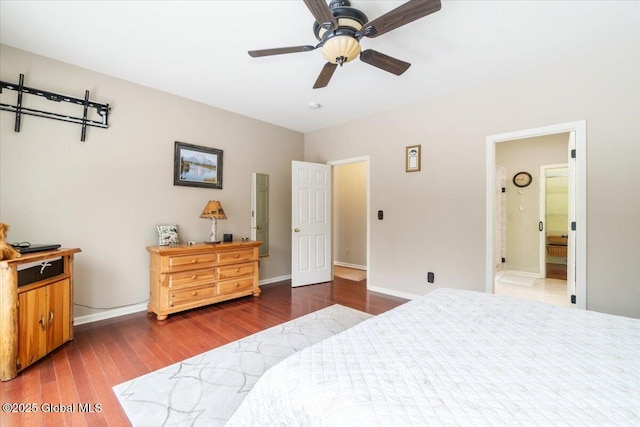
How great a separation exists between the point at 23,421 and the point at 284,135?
169 inches

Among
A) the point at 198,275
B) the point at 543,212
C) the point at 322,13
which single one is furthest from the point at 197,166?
the point at 543,212

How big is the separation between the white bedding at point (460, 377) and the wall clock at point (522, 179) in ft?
15.0

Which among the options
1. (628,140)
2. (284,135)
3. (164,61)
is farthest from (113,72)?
(628,140)

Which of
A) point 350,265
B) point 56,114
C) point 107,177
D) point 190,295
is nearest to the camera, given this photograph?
point 56,114

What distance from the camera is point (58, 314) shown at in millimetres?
2311

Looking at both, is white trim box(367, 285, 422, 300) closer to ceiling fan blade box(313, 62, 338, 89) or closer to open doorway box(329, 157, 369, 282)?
open doorway box(329, 157, 369, 282)

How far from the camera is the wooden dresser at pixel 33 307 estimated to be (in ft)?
6.17

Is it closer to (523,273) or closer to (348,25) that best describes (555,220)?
(523,273)

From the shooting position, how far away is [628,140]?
2412 mm

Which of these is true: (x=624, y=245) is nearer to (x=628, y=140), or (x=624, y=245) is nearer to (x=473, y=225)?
(x=628, y=140)

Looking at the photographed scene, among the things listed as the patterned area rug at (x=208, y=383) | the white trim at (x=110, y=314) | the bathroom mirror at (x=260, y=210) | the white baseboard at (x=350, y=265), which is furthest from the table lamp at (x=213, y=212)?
the white baseboard at (x=350, y=265)

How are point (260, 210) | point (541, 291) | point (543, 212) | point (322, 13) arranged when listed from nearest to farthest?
point (322, 13), point (541, 291), point (260, 210), point (543, 212)

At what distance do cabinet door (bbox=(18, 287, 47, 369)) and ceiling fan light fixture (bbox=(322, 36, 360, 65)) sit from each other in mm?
2811

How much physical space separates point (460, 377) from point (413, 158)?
3.20 m
